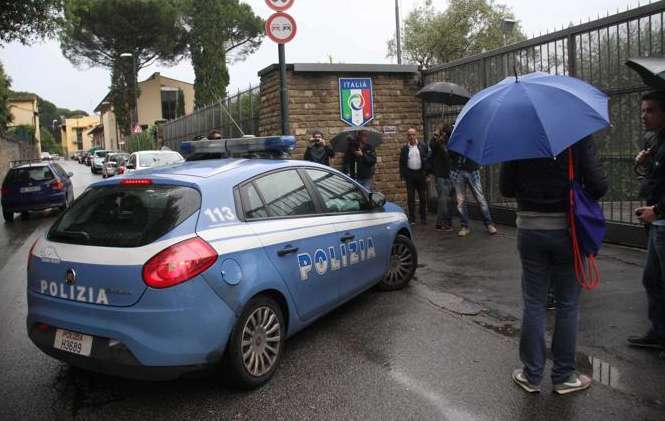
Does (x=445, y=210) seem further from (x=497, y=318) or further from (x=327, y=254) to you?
(x=327, y=254)

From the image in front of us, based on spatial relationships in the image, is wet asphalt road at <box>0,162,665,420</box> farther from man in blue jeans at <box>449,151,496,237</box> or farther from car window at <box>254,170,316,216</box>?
man in blue jeans at <box>449,151,496,237</box>

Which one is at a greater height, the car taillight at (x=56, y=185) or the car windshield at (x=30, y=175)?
the car windshield at (x=30, y=175)

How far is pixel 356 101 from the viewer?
38.6 ft

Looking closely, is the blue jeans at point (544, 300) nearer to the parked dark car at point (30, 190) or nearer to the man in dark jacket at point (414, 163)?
the man in dark jacket at point (414, 163)

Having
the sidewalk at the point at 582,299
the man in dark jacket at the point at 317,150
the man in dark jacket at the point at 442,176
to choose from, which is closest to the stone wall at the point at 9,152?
the man in dark jacket at the point at 317,150

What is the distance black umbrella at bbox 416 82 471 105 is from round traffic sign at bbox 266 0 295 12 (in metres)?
2.69

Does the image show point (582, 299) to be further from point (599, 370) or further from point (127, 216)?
point (127, 216)

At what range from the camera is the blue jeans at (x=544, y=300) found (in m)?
3.48

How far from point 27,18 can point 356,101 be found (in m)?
9.74

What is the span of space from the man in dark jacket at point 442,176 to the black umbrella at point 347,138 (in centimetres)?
121

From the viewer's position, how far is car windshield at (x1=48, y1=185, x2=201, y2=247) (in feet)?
11.5

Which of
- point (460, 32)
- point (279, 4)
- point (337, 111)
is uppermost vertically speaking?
point (460, 32)

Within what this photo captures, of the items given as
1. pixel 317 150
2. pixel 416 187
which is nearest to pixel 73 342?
pixel 317 150

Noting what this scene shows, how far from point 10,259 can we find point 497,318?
25.6ft
